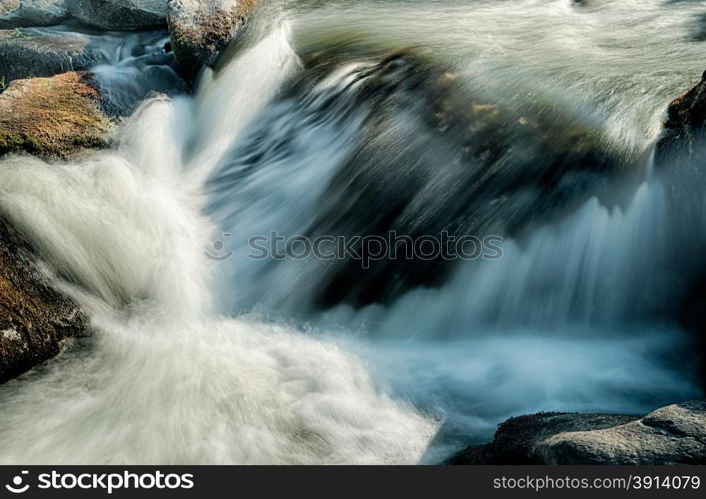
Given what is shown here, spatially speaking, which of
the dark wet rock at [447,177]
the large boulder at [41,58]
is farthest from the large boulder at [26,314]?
the large boulder at [41,58]

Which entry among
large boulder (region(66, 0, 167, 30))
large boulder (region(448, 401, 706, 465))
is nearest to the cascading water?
large boulder (region(448, 401, 706, 465))

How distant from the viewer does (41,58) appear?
8.15 metres

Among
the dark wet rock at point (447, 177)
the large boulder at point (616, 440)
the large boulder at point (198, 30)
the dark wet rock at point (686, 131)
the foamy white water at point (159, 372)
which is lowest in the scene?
the foamy white water at point (159, 372)

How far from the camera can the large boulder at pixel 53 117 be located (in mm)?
5523

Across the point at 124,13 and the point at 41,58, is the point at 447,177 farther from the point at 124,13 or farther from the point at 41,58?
the point at 124,13

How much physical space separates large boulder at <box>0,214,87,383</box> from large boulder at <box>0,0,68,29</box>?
6.50 metres

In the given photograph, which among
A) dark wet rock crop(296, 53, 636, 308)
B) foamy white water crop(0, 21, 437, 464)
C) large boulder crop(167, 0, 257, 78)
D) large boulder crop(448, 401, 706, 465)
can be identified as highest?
large boulder crop(167, 0, 257, 78)

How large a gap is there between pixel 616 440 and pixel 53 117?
18.6 feet

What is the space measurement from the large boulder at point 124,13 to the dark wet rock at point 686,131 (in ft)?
23.1

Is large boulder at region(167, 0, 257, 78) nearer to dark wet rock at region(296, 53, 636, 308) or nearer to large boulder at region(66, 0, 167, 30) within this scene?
large boulder at region(66, 0, 167, 30)

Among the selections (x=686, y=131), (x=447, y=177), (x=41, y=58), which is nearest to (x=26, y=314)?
(x=447, y=177)

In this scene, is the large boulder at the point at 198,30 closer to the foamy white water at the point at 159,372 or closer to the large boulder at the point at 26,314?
the foamy white water at the point at 159,372

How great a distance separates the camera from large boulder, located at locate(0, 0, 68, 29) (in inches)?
371

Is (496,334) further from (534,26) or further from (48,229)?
(534,26)
